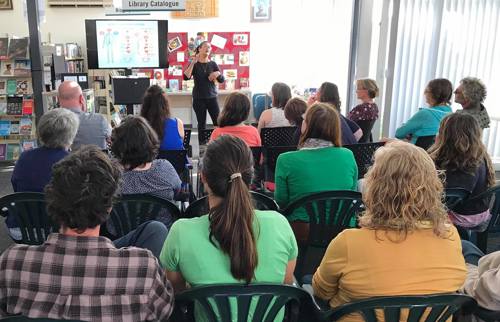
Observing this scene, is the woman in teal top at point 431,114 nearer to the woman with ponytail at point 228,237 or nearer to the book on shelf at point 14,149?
the woman with ponytail at point 228,237

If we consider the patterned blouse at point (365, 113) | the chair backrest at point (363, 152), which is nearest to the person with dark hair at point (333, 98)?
the patterned blouse at point (365, 113)

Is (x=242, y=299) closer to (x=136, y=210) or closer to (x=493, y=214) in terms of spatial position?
(x=136, y=210)

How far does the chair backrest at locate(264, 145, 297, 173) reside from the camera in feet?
10.7

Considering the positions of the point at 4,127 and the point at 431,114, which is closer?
the point at 431,114

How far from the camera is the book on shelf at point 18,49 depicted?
18.8ft

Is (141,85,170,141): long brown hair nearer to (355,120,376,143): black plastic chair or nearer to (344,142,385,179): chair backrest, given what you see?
(344,142,385,179): chair backrest

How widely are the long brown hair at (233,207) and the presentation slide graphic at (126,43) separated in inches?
201

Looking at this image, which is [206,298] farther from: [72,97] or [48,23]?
[48,23]

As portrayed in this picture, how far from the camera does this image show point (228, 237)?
1438 mm

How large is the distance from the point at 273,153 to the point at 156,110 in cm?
96

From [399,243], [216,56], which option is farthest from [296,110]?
[216,56]

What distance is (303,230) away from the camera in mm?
2582

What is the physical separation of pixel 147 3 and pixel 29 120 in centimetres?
230

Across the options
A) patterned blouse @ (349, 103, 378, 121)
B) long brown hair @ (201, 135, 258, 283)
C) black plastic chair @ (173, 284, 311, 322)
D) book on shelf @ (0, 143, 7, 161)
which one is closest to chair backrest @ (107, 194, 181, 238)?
long brown hair @ (201, 135, 258, 283)
